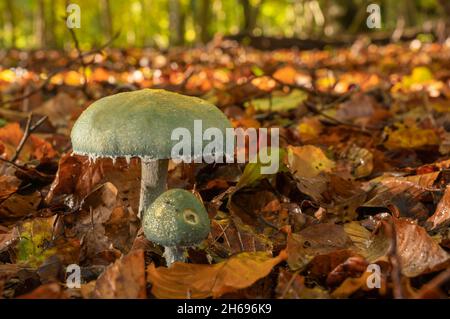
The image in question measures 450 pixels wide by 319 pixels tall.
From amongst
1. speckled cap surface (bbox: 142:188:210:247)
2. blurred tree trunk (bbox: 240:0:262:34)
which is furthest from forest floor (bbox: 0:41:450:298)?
blurred tree trunk (bbox: 240:0:262:34)

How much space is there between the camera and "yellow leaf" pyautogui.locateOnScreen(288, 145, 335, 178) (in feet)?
9.74

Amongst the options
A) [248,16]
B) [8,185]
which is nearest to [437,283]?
[8,185]

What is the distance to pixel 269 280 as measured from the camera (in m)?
1.87

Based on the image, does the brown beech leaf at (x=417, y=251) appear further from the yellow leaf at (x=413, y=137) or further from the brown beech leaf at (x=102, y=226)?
the yellow leaf at (x=413, y=137)

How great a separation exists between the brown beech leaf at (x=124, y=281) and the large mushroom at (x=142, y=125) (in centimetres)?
44

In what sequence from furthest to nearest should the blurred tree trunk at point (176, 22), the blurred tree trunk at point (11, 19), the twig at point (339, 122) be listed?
the blurred tree trunk at point (11, 19)
the blurred tree trunk at point (176, 22)
the twig at point (339, 122)

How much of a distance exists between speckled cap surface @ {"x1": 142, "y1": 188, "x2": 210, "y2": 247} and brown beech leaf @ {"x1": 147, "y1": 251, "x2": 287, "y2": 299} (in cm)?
12

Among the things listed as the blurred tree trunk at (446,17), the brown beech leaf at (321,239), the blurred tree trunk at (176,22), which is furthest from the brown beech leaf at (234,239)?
the blurred tree trunk at (176,22)

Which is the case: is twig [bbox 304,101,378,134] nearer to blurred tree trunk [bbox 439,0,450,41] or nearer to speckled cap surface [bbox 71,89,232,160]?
speckled cap surface [bbox 71,89,232,160]

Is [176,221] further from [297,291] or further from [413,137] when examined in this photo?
[413,137]

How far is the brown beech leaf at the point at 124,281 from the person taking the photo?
165 centimetres

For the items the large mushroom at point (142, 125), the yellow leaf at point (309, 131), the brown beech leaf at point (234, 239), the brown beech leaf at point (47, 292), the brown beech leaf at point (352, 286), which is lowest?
the brown beech leaf at point (234, 239)

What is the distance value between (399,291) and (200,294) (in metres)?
0.62
